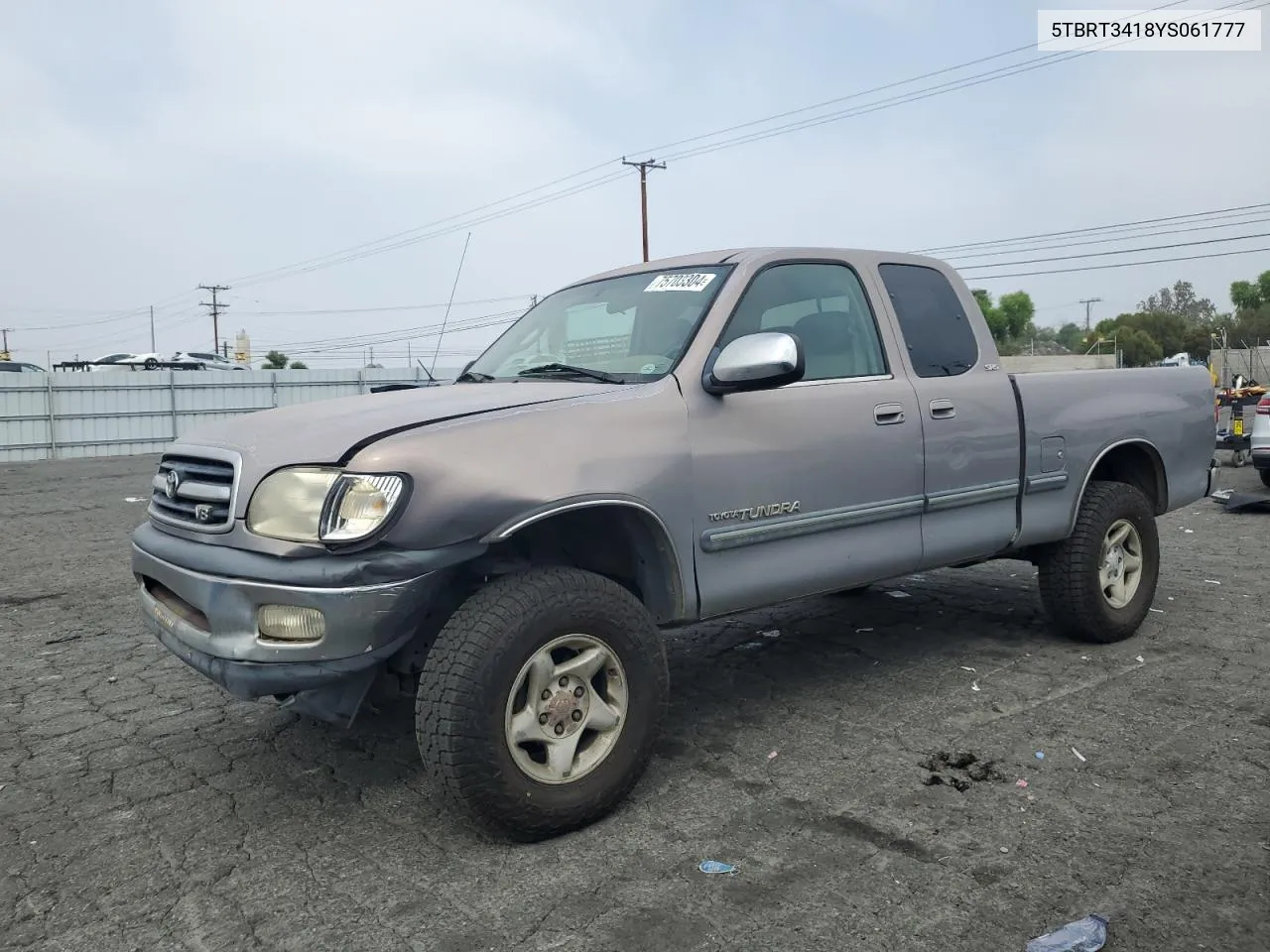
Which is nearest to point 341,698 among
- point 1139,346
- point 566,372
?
point 566,372

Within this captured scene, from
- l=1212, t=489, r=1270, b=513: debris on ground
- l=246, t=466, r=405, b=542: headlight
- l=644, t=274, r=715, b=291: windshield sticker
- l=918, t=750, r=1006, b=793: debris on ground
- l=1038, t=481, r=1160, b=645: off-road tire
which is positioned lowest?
l=918, t=750, r=1006, b=793: debris on ground

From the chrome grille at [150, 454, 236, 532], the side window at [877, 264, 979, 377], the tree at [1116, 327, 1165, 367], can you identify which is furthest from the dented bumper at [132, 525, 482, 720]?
the tree at [1116, 327, 1165, 367]

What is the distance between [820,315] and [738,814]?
2.08 m

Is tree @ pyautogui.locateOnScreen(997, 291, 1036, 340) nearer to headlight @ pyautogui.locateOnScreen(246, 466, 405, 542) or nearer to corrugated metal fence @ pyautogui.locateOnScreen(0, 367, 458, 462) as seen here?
corrugated metal fence @ pyautogui.locateOnScreen(0, 367, 458, 462)

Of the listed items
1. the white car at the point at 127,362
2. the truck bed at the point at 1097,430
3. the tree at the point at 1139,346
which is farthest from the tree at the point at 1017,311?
the truck bed at the point at 1097,430

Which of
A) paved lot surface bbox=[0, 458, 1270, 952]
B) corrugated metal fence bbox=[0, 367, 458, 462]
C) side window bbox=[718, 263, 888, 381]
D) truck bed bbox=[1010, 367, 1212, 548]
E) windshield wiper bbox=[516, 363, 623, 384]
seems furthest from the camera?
corrugated metal fence bbox=[0, 367, 458, 462]

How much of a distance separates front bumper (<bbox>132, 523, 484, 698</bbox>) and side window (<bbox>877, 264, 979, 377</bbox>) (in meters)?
2.39

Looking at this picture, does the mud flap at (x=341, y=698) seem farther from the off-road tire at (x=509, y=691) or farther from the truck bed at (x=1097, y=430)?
the truck bed at (x=1097, y=430)

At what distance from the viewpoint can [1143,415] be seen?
536 cm

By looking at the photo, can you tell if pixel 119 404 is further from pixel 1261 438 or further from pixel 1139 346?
pixel 1139 346

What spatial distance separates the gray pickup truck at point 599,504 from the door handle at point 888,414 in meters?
0.01

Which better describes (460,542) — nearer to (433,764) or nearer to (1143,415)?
(433,764)

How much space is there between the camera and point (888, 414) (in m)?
4.17

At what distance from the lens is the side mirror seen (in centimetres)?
349
